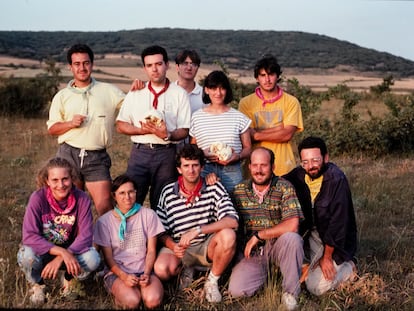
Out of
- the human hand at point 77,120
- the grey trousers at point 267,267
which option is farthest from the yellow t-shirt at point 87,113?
the grey trousers at point 267,267

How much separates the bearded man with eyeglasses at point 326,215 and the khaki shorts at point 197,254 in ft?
3.24

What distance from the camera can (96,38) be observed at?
82188 millimetres

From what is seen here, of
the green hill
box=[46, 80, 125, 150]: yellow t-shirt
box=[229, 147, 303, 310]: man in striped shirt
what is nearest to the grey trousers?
box=[229, 147, 303, 310]: man in striped shirt

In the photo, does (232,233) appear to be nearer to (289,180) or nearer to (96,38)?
(289,180)

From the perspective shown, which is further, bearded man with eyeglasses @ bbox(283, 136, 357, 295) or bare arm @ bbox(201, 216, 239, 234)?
bearded man with eyeglasses @ bbox(283, 136, 357, 295)

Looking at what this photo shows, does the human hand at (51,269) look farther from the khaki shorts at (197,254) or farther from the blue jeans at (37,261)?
the khaki shorts at (197,254)

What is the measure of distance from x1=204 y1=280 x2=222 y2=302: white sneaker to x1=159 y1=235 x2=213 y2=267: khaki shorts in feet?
0.77

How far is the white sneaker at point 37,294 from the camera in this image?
4452 mm

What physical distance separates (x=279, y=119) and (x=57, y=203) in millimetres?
2476

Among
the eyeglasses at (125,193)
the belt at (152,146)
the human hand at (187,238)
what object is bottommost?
the human hand at (187,238)

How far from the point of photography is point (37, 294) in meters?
4.54

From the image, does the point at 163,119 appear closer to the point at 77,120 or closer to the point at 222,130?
the point at 222,130

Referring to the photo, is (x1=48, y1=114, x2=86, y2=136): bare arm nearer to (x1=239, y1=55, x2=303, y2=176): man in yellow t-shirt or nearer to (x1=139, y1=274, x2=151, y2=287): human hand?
(x1=139, y1=274, x2=151, y2=287): human hand

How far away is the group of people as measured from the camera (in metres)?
4.72
